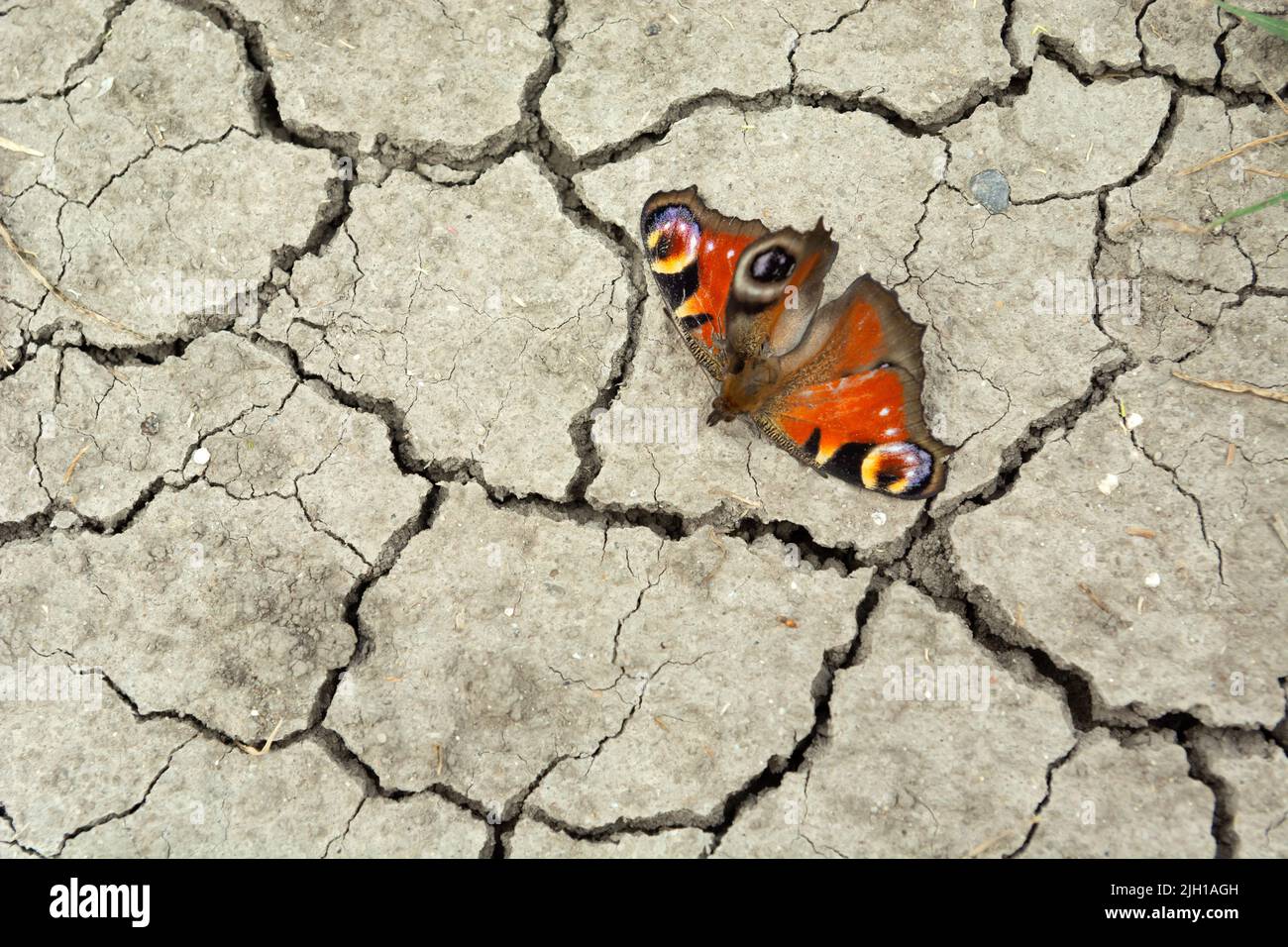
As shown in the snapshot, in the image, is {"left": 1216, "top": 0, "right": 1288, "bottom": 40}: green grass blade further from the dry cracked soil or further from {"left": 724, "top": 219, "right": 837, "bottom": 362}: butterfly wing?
{"left": 724, "top": 219, "right": 837, "bottom": 362}: butterfly wing

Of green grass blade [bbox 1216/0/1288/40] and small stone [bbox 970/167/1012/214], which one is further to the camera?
small stone [bbox 970/167/1012/214]

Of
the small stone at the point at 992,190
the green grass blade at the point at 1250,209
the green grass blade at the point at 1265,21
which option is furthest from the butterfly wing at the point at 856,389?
the green grass blade at the point at 1265,21

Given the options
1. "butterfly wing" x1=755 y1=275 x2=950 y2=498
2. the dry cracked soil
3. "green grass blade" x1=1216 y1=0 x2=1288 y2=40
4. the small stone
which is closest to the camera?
"butterfly wing" x1=755 y1=275 x2=950 y2=498

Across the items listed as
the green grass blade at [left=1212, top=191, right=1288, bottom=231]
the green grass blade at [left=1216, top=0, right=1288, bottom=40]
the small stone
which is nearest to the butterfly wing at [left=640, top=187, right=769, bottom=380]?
the small stone

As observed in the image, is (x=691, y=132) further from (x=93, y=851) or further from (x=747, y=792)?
(x=93, y=851)

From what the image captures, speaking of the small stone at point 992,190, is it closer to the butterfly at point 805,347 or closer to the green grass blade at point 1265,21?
the butterfly at point 805,347

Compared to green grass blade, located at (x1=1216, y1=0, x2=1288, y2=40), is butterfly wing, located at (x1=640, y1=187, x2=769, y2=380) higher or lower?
lower

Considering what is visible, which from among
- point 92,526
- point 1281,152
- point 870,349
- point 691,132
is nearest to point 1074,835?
point 870,349
